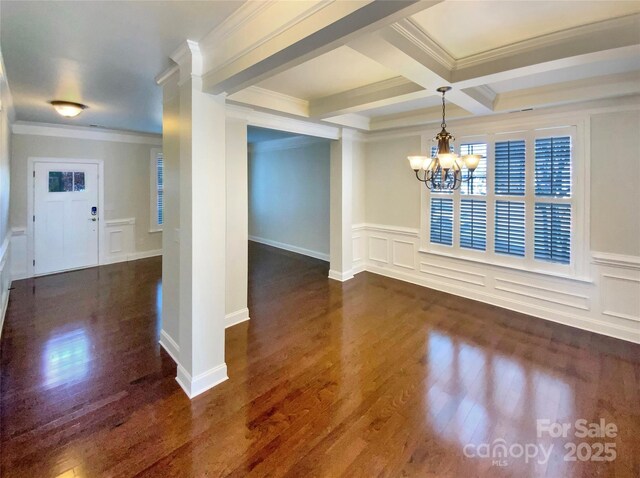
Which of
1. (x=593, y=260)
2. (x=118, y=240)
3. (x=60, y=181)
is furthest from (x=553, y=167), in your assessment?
(x=60, y=181)

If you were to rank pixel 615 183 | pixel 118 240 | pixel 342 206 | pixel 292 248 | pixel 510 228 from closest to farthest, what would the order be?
pixel 615 183 < pixel 510 228 < pixel 342 206 < pixel 118 240 < pixel 292 248

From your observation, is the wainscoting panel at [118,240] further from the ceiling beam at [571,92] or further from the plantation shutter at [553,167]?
the plantation shutter at [553,167]

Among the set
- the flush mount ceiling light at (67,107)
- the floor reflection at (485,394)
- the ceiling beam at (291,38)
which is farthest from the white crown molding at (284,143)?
the floor reflection at (485,394)

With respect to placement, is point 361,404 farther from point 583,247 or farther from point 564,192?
point 564,192

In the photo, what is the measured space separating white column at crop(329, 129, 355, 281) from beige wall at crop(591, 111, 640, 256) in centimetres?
315

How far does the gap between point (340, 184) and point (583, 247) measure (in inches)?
131

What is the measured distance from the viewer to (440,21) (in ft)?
7.13

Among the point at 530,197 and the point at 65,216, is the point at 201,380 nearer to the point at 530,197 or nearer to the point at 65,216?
the point at 530,197

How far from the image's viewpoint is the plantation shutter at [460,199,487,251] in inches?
179

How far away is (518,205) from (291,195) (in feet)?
15.7

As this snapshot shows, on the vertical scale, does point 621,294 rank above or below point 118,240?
below

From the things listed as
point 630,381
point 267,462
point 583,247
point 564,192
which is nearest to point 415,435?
point 267,462

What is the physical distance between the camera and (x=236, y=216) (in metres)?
3.81

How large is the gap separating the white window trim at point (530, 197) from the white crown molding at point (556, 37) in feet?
5.67
